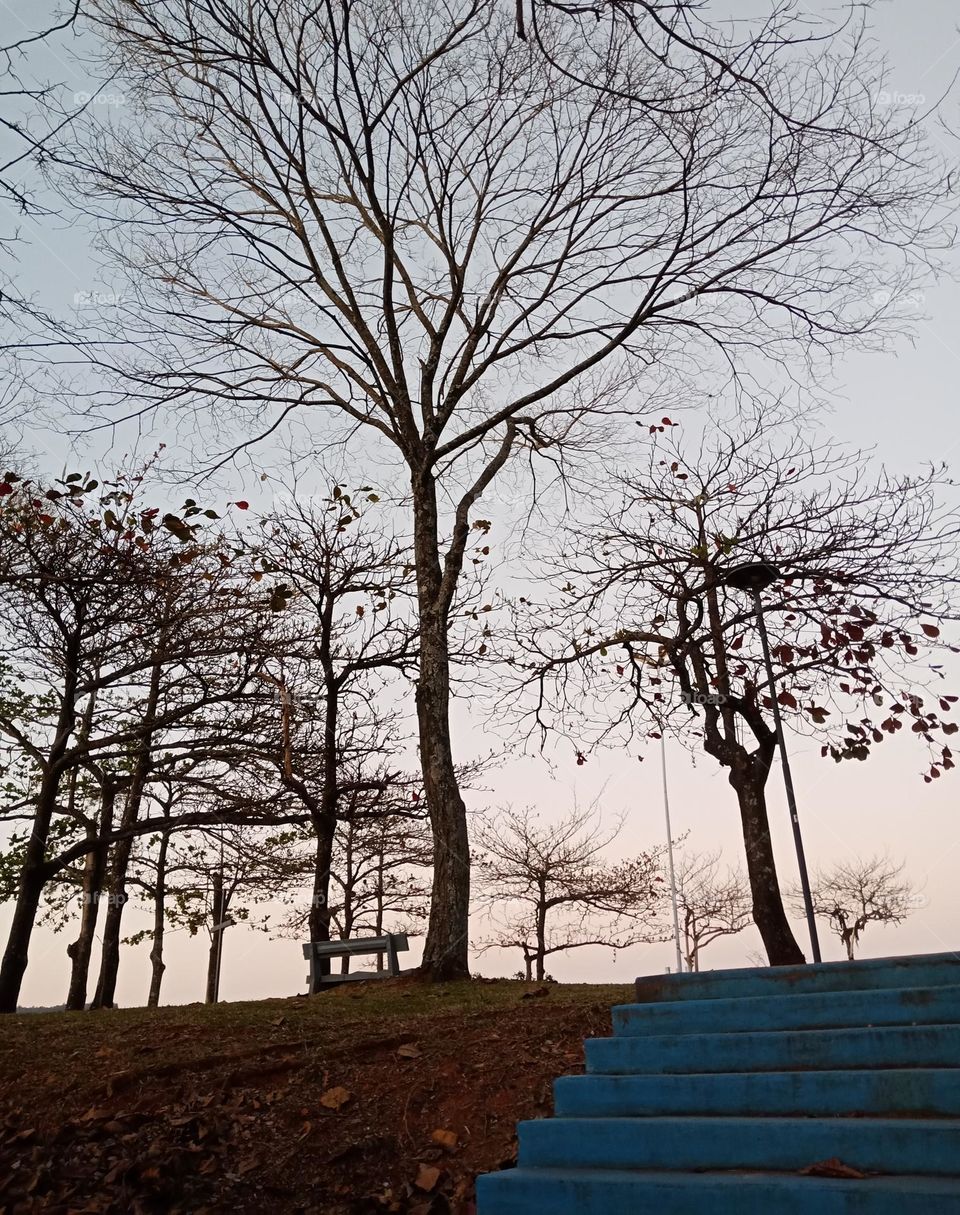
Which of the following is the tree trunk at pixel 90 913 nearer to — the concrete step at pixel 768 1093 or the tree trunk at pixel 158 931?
the tree trunk at pixel 158 931

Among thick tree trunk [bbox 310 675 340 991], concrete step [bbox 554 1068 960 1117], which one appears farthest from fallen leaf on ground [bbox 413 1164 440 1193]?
thick tree trunk [bbox 310 675 340 991]

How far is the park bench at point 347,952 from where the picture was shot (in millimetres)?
10492

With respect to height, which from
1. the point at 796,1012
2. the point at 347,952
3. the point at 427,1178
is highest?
the point at 347,952

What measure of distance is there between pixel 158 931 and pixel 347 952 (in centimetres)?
1401

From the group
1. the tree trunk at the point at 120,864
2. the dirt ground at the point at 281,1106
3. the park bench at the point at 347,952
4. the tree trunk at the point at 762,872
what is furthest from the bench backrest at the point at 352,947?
the tree trunk at the point at 120,864

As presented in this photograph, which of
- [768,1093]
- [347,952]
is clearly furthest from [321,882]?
[768,1093]

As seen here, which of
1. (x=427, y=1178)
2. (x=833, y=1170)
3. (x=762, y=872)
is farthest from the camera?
(x=762, y=872)

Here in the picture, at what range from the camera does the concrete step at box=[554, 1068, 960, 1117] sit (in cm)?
399

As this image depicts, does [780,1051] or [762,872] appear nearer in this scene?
[780,1051]

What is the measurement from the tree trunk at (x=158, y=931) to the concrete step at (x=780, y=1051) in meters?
19.0

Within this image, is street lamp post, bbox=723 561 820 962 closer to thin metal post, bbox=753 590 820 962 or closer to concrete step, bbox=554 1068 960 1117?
thin metal post, bbox=753 590 820 962

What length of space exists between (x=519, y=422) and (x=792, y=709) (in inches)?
205

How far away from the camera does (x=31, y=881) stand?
530 inches

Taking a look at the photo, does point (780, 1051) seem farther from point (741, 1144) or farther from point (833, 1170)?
point (833, 1170)
